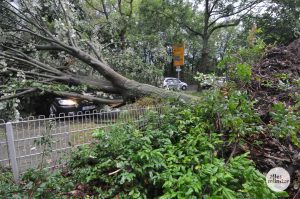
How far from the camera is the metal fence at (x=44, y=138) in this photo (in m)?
3.47

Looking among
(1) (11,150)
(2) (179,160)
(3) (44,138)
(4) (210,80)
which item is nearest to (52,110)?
(1) (11,150)

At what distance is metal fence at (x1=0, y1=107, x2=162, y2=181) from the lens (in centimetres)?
347

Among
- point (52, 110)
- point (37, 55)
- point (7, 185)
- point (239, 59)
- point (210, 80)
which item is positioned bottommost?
point (52, 110)

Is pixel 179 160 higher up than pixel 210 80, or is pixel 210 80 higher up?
pixel 210 80

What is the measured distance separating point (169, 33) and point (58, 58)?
29.3 ft

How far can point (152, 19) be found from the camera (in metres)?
16.6

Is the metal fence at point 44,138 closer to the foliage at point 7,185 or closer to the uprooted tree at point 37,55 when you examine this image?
the foliage at point 7,185

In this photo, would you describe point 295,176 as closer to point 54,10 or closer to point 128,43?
point 54,10

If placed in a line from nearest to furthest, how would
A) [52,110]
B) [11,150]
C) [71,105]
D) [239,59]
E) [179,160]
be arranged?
[179,160] → [11,150] → [239,59] → [71,105] → [52,110]

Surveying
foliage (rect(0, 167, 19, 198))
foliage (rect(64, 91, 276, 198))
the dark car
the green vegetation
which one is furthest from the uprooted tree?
foliage (rect(0, 167, 19, 198))

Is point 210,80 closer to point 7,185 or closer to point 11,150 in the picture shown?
point 11,150

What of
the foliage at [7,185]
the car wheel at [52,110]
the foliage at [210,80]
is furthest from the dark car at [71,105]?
the foliage at [7,185]

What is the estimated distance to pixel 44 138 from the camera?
10.1ft

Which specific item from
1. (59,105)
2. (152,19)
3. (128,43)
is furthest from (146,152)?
(152,19)
